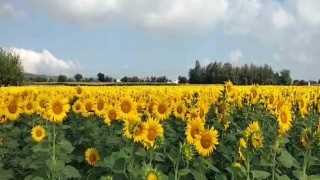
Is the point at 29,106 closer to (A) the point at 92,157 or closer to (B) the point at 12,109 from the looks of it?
(B) the point at 12,109

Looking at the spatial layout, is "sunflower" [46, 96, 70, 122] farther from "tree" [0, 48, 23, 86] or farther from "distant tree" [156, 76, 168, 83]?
"distant tree" [156, 76, 168, 83]

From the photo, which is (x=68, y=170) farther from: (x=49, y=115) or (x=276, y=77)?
(x=276, y=77)

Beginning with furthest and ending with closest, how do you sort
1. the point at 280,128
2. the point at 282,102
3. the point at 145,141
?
the point at 282,102
the point at 280,128
the point at 145,141

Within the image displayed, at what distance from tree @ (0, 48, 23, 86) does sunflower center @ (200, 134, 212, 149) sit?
39.9 meters

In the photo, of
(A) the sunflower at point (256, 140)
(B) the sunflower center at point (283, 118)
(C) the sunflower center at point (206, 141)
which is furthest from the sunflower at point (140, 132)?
(B) the sunflower center at point (283, 118)

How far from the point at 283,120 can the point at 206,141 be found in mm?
877

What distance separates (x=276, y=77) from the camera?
2080 inches

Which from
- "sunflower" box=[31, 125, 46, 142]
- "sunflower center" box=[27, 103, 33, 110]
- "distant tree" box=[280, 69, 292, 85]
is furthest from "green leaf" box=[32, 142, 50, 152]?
"distant tree" box=[280, 69, 292, 85]

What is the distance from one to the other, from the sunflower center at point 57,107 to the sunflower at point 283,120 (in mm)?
2151

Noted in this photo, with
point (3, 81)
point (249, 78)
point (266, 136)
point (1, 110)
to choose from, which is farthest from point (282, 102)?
point (249, 78)

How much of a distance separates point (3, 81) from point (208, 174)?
3891cm

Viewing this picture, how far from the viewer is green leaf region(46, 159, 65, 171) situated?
4.35 metres

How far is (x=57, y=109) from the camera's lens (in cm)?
517

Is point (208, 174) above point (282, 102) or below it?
below
